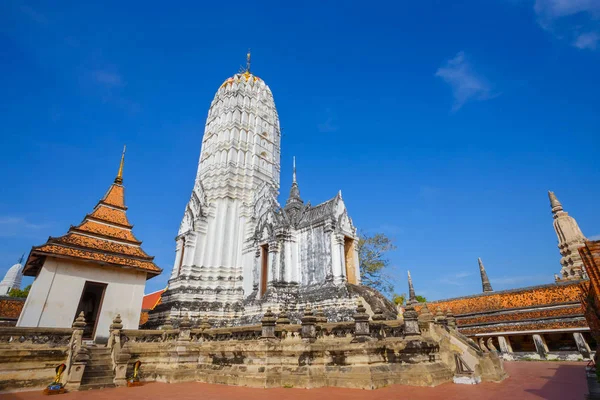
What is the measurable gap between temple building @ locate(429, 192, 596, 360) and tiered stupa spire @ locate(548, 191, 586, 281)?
0.48 ft

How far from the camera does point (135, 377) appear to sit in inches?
400

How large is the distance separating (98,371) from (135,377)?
1.14 meters

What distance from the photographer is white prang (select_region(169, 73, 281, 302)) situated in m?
19.5

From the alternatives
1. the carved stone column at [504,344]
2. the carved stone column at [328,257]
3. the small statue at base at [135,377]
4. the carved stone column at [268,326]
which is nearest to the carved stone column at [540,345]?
the carved stone column at [504,344]

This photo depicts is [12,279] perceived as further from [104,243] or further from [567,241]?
[567,241]

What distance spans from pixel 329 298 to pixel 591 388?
33.6 ft

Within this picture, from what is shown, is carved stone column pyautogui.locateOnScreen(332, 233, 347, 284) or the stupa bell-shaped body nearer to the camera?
carved stone column pyautogui.locateOnScreen(332, 233, 347, 284)

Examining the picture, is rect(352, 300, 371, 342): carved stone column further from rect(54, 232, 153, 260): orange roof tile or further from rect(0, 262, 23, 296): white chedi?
rect(0, 262, 23, 296): white chedi

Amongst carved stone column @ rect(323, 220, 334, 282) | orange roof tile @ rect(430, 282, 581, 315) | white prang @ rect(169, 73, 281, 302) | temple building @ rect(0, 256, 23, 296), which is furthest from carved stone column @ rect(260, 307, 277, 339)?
temple building @ rect(0, 256, 23, 296)

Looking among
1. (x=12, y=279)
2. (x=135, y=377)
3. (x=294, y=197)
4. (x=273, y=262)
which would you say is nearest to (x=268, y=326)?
(x=135, y=377)

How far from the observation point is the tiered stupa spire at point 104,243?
41.7 ft

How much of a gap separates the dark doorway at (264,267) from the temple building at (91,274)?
5.86m

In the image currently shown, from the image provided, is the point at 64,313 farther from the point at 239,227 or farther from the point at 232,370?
the point at 239,227

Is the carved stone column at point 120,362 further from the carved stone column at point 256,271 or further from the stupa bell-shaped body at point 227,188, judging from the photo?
the carved stone column at point 256,271
